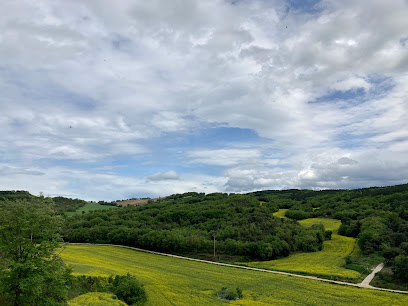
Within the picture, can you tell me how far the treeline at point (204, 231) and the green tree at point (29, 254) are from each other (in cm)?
6151

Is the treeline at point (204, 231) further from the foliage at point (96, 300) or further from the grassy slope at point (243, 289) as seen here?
the foliage at point (96, 300)

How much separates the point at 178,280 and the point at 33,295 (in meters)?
30.8

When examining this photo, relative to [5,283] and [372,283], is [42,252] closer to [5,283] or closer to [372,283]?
[5,283]

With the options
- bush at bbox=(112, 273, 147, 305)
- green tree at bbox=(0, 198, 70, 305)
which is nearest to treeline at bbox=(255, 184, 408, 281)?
bush at bbox=(112, 273, 147, 305)

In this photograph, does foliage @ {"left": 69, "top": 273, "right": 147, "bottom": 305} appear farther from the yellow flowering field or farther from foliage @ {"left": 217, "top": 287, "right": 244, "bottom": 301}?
the yellow flowering field

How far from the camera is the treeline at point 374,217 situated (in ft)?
239

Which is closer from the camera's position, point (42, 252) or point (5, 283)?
point (5, 283)

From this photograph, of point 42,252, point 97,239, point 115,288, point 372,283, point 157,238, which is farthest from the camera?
point 97,239

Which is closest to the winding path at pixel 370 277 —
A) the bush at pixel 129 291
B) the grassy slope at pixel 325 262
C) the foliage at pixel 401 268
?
the grassy slope at pixel 325 262

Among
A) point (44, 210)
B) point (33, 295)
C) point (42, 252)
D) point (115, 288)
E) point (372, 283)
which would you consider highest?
point (44, 210)

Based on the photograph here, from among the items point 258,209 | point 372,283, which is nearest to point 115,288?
point 372,283

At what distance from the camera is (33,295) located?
90.0 feet

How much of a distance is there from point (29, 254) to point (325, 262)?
228ft

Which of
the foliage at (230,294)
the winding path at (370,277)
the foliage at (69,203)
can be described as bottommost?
the winding path at (370,277)
